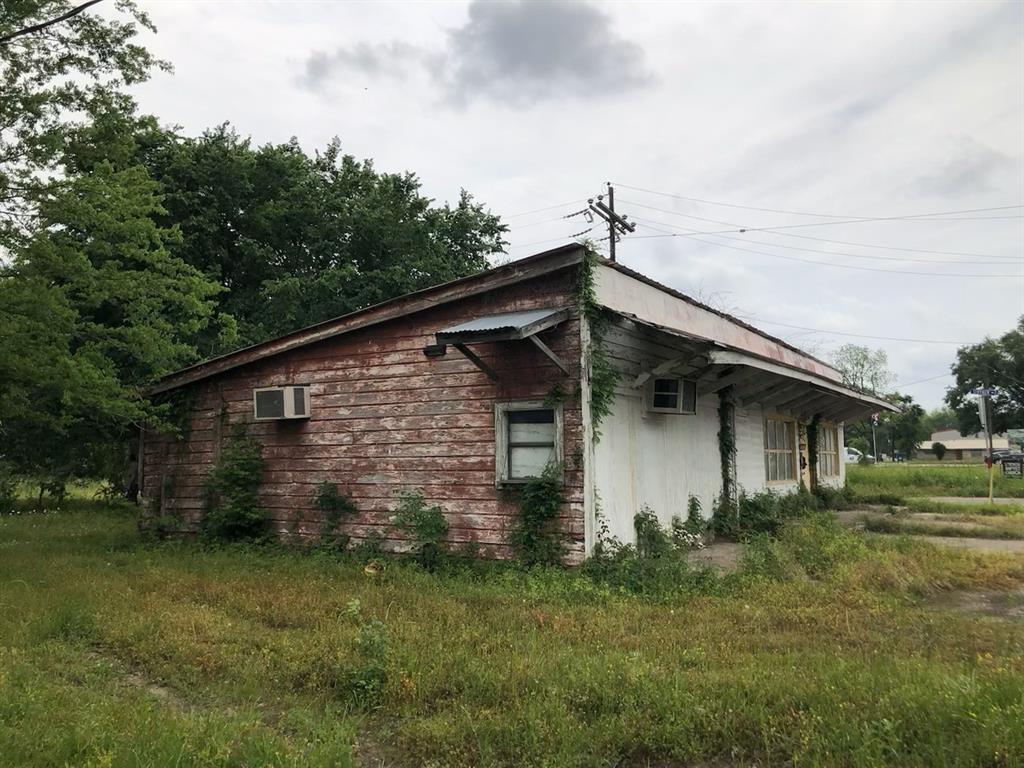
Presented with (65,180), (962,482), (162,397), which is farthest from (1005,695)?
(962,482)

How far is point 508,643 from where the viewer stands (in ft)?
17.4

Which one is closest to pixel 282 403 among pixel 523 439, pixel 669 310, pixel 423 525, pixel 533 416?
pixel 423 525

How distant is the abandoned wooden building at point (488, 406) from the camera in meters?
8.44

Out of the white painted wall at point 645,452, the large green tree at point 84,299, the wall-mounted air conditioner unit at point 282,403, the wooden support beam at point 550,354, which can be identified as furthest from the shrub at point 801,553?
the large green tree at point 84,299

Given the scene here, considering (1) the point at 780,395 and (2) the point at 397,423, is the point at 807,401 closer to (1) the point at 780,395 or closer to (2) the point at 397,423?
(1) the point at 780,395

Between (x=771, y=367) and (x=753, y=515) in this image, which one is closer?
(x=771, y=367)

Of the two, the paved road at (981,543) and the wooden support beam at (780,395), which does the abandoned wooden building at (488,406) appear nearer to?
the wooden support beam at (780,395)

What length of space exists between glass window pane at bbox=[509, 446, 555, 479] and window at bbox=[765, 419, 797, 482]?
7.58 meters

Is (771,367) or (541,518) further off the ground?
(771,367)

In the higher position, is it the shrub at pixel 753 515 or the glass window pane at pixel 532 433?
the glass window pane at pixel 532 433

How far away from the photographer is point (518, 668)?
462 cm

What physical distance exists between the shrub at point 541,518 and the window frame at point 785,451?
7639 millimetres

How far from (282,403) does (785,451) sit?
11.1 metres

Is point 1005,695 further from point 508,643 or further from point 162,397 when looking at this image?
point 162,397
